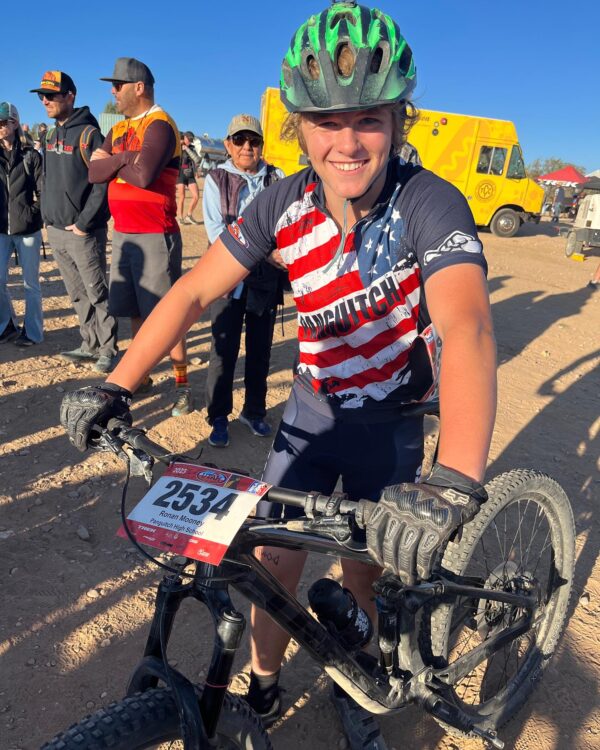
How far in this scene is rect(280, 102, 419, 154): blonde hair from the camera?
173 centimetres

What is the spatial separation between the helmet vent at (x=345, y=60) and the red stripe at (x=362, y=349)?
0.73m

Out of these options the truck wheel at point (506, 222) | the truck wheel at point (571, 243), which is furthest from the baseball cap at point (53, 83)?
the truck wheel at point (506, 222)

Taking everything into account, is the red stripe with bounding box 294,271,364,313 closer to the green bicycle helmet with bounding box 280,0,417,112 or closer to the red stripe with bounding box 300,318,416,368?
the red stripe with bounding box 300,318,416,368

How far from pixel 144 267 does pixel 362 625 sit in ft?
11.0

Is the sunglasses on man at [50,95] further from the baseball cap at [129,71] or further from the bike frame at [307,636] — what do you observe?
the bike frame at [307,636]

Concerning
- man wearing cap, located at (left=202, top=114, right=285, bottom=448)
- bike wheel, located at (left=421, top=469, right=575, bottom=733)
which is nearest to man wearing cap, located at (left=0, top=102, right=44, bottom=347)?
man wearing cap, located at (left=202, top=114, right=285, bottom=448)

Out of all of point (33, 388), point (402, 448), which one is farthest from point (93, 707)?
point (33, 388)

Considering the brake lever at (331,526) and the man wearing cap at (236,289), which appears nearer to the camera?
the brake lever at (331,526)

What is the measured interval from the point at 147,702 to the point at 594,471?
13.7 ft

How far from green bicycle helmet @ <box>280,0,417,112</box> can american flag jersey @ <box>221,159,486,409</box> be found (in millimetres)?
265

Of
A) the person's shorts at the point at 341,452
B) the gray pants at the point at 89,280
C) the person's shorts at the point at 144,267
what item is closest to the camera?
the person's shorts at the point at 341,452

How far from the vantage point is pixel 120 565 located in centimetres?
308

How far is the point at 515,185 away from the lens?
60.4 ft

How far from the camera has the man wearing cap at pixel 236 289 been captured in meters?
4.05
